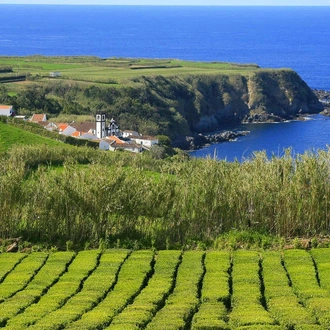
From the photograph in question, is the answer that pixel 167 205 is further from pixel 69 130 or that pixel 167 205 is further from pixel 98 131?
pixel 98 131

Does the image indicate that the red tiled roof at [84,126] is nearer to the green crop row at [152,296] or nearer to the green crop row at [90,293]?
the green crop row at [90,293]

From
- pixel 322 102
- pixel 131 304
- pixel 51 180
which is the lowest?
pixel 131 304

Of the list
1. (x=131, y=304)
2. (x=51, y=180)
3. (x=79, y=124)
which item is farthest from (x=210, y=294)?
(x=79, y=124)

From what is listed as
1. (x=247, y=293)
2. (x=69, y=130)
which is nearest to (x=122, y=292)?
(x=247, y=293)

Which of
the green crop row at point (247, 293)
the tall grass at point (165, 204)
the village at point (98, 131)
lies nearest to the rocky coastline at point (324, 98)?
the village at point (98, 131)

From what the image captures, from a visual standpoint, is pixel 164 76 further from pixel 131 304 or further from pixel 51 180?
pixel 131 304

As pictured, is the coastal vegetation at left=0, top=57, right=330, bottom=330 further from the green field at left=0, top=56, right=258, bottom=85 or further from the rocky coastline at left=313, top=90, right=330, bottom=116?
the rocky coastline at left=313, top=90, right=330, bottom=116

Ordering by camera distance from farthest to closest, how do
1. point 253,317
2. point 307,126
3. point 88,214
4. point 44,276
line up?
point 307,126 < point 88,214 < point 44,276 < point 253,317

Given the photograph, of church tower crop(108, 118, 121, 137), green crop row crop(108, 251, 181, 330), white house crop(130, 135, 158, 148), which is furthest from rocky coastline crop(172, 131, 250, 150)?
green crop row crop(108, 251, 181, 330)
